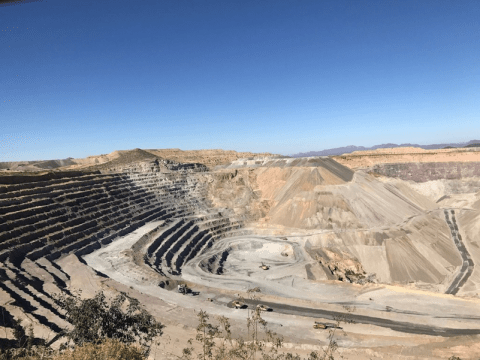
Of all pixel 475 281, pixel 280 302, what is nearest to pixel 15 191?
pixel 280 302

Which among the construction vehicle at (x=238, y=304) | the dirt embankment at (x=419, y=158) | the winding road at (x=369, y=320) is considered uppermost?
the dirt embankment at (x=419, y=158)

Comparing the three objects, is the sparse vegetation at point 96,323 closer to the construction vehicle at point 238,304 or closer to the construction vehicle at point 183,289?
the construction vehicle at point 238,304

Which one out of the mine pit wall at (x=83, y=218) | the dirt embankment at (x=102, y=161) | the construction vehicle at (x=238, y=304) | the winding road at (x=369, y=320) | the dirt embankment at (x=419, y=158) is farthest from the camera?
the dirt embankment at (x=102, y=161)

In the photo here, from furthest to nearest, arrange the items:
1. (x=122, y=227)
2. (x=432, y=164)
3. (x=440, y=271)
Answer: (x=432, y=164)
(x=122, y=227)
(x=440, y=271)

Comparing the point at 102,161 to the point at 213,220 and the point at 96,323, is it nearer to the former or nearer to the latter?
the point at 213,220

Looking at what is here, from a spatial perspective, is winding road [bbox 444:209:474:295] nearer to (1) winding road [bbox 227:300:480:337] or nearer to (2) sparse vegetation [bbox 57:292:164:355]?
(1) winding road [bbox 227:300:480:337]

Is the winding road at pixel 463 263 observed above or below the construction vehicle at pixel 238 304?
below

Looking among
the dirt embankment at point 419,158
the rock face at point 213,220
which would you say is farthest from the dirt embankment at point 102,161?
the dirt embankment at point 419,158

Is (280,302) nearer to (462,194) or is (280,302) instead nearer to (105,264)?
(105,264)

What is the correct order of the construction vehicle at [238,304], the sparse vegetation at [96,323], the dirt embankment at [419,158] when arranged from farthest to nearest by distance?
1. the dirt embankment at [419,158]
2. the construction vehicle at [238,304]
3. the sparse vegetation at [96,323]
